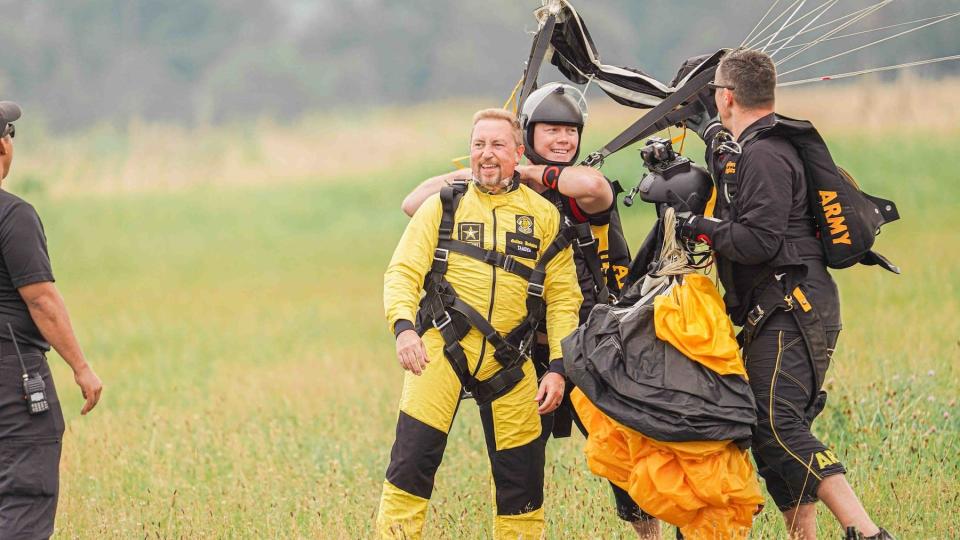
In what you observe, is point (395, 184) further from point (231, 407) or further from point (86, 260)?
point (231, 407)

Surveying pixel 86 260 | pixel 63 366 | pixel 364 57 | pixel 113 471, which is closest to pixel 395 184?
pixel 86 260

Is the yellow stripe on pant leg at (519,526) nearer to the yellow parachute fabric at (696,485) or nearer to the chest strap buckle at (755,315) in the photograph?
the yellow parachute fabric at (696,485)

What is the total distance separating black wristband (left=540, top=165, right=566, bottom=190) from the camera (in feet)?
16.0

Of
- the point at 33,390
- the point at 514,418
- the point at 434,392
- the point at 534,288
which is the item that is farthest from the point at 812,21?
the point at 33,390

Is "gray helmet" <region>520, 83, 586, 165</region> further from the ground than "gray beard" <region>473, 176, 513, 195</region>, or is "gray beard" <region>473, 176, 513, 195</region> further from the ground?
"gray helmet" <region>520, 83, 586, 165</region>

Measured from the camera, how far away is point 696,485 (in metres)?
4.18

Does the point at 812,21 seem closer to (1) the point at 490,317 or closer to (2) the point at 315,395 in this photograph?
(1) the point at 490,317

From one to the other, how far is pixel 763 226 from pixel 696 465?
0.96 meters

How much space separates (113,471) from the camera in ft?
22.5

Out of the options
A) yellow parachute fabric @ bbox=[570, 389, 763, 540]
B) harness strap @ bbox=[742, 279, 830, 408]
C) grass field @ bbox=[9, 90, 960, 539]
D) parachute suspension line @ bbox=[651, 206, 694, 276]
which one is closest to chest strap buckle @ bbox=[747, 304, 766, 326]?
harness strap @ bbox=[742, 279, 830, 408]

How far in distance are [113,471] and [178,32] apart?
57.8 metres

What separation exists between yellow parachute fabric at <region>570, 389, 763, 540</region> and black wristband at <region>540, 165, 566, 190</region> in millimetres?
1142

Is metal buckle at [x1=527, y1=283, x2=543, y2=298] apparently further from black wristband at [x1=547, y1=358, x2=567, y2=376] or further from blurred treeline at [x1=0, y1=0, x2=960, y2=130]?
blurred treeline at [x1=0, y1=0, x2=960, y2=130]

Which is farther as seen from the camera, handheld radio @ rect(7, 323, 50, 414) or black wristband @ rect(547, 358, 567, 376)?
black wristband @ rect(547, 358, 567, 376)
